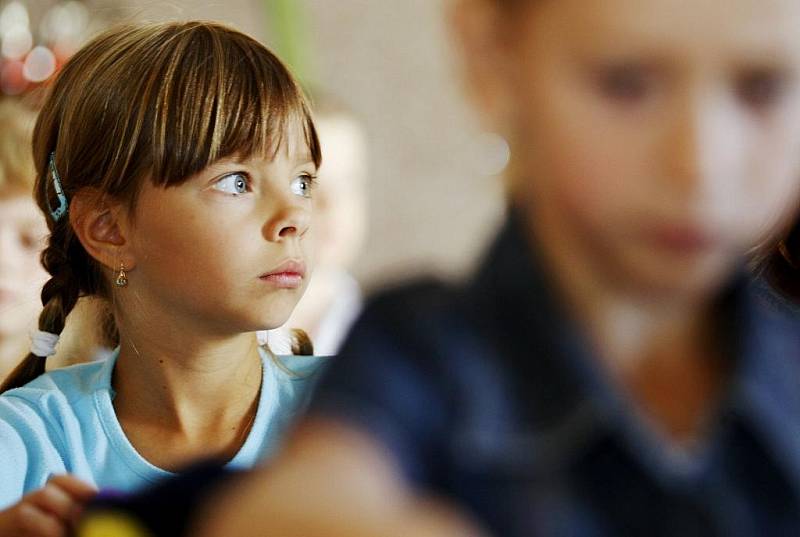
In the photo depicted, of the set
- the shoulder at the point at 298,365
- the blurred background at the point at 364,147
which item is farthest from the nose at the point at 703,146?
the shoulder at the point at 298,365

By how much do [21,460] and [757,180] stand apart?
35 centimetres

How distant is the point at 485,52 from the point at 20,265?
1.61 ft

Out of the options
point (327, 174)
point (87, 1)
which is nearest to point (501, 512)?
point (327, 174)

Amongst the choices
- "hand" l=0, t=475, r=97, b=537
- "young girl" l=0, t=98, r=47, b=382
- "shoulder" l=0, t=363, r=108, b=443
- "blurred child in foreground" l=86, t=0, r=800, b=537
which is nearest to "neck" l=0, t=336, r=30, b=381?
"young girl" l=0, t=98, r=47, b=382

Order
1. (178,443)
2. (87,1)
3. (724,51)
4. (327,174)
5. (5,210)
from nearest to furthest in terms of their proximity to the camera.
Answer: (724,51) → (178,443) → (327,174) → (5,210) → (87,1)

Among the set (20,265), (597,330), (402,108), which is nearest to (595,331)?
(597,330)

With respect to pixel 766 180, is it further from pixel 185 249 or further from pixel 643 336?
pixel 185 249

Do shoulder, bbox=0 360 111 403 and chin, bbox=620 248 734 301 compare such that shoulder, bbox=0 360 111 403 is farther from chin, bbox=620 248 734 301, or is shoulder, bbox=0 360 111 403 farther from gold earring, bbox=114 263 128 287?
chin, bbox=620 248 734 301

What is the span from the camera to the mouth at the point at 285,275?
0.41 metres

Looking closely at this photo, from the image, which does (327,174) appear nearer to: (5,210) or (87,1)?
(5,210)

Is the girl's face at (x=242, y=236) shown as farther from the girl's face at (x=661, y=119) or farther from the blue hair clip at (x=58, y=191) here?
the girl's face at (x=661, y=119)

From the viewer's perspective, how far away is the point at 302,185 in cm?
42

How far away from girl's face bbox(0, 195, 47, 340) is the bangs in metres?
0.12

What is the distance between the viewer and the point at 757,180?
225 millimetres
